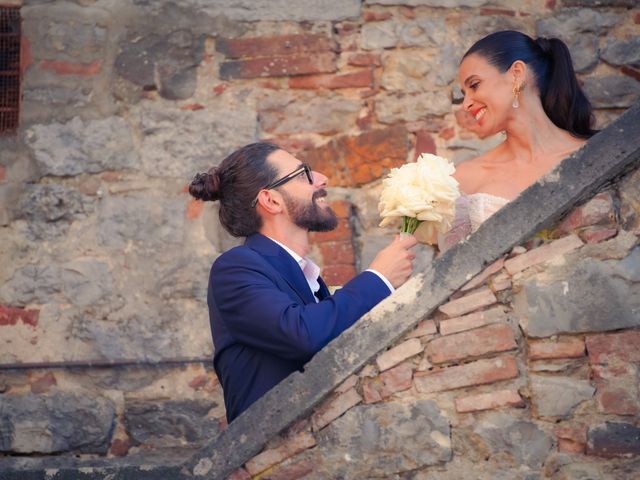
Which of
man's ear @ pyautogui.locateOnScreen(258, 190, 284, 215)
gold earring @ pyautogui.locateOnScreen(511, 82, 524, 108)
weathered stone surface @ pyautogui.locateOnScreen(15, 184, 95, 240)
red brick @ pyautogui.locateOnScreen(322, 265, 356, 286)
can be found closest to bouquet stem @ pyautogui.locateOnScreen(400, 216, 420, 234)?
man's ear @ pyautogui.locateOnScreen(258, 190, 284, 215)

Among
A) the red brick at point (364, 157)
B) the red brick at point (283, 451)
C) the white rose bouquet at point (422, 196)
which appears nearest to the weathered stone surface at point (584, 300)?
the white rose bouquet at point (422, 196)

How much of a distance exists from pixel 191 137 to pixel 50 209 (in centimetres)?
79

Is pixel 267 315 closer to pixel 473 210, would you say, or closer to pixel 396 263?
pixel 396 263

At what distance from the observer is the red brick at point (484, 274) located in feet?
9.14

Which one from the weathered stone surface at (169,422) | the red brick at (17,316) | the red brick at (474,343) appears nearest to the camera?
the red brick at (474,343)

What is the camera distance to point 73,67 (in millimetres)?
4941

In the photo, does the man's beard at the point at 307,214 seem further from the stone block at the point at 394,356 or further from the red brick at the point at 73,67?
the red brick at the point at 73,67

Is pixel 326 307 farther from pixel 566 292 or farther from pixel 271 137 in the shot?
pixel 271 137

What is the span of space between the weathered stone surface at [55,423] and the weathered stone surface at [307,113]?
163cm

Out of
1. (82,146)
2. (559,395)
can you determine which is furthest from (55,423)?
(559,395)

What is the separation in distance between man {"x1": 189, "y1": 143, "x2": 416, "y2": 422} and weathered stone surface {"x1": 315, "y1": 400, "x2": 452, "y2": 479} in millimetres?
243

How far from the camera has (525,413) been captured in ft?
8.91

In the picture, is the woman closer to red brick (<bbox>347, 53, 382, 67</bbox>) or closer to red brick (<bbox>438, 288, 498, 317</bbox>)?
red brick (<bbox>438, 288, 498, 317</bbox>)

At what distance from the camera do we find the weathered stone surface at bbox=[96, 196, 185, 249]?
15.7 ft
